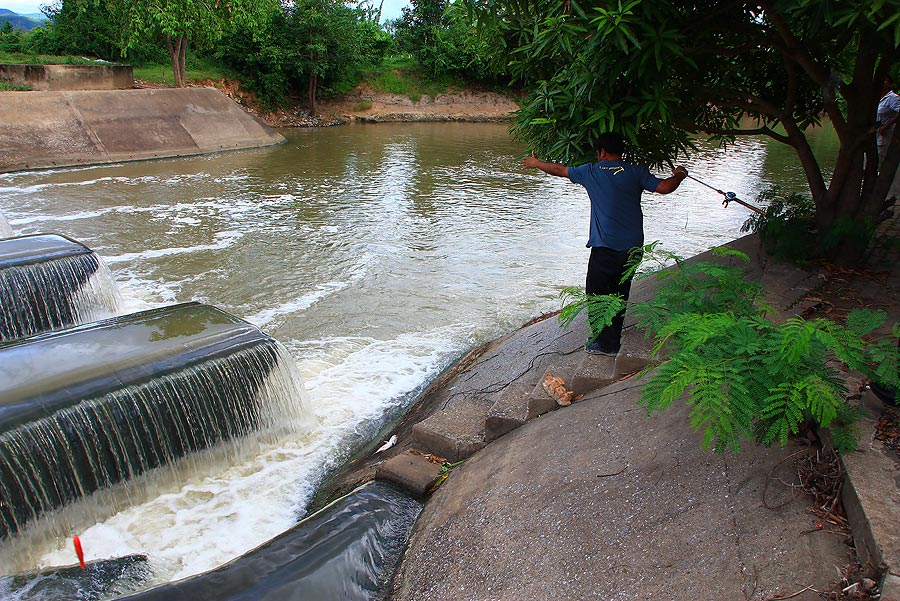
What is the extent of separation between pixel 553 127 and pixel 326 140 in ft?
70.4

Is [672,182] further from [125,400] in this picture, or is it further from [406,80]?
[406,80]

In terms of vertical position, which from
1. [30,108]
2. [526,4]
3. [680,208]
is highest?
[526,4]

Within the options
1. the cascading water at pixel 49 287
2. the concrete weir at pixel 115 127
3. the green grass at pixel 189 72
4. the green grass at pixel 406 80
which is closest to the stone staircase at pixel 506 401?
the cascading water at pixel 49 287

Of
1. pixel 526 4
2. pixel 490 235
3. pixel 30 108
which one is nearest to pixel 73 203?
pixel 30 108

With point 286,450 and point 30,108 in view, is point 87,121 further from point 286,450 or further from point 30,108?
point 286,450

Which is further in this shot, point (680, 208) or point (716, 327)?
point (680, 208)

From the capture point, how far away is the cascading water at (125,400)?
4379 mm

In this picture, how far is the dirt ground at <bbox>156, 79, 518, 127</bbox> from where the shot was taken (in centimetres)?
2997

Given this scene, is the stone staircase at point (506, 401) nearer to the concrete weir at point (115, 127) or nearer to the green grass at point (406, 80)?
the concrete weir at point (115, 127)

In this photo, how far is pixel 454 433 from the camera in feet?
14.7

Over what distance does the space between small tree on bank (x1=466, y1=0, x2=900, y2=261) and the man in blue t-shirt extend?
0.25 m

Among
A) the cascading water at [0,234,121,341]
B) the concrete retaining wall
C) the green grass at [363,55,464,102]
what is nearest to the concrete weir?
the concrete retaining wall

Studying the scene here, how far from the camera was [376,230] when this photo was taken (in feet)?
41.0

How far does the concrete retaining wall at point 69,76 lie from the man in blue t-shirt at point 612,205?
21379mm
